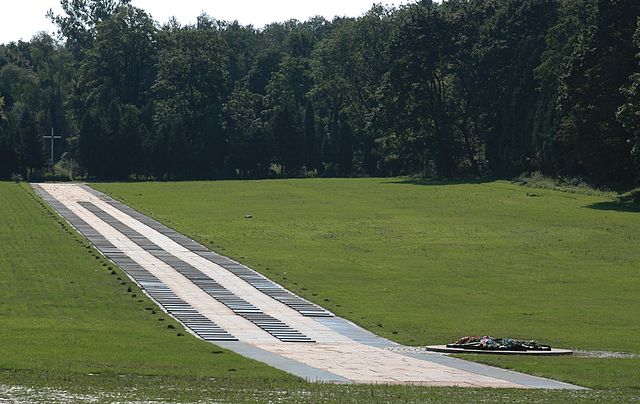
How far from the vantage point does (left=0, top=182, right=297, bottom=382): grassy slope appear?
23.0 meters

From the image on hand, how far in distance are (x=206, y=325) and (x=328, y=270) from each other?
51.0 ft

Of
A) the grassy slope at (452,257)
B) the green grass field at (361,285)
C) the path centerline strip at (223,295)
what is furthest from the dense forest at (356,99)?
the path centerline strip at (223,295)

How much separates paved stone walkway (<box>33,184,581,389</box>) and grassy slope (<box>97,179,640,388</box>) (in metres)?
1.09

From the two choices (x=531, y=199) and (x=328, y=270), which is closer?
(x=328, y=270)

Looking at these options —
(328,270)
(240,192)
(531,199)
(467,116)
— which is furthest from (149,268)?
(467,116)

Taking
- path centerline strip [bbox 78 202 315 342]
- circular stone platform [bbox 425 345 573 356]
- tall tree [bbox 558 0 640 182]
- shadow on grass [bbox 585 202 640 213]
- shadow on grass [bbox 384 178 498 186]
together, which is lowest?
path centerline strip [bbox 78 202 315 342]

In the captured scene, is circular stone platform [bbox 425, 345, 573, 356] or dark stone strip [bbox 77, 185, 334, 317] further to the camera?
dark stone strip [bbox 77, 185, 334, 317]

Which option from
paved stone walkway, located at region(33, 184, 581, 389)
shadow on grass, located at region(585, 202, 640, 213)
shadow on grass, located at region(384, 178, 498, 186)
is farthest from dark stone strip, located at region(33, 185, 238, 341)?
shadow on grass, located at region(384, 178, 498, 186)

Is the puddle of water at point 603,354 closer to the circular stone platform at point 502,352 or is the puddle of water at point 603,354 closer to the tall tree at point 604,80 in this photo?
the circular stone platform at point 502,352

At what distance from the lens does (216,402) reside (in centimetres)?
1855

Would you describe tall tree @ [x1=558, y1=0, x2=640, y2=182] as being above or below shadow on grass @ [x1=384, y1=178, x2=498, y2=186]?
above

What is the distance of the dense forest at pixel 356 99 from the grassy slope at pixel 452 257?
8.45 meters

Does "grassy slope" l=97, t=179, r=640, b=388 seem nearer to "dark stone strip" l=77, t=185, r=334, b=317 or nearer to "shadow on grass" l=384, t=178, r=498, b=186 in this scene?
"dark stone strip" l=77, t=185, r=334, b=317

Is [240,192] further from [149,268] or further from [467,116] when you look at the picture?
[149,268]
